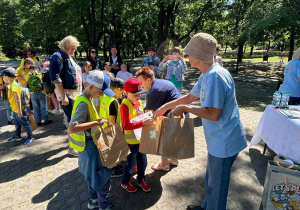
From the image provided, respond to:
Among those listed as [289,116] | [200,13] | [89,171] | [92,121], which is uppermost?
[200,13]

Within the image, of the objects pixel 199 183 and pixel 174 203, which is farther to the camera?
pixel 199 183

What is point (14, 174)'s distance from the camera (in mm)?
3697

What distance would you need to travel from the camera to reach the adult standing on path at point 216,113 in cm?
179

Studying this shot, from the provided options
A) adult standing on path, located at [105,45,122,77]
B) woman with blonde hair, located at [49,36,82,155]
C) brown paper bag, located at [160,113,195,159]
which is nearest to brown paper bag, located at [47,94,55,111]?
adult standing on path, located at [105,45,122,77]

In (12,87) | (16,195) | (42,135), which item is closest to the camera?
(16,195)

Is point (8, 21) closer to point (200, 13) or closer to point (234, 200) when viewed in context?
point (200, 13)

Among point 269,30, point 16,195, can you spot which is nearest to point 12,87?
point 16,195

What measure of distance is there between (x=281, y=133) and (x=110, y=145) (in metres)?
2.75

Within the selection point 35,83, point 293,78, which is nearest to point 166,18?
point 35,83

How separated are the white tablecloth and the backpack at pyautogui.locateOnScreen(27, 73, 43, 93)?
5439 mm

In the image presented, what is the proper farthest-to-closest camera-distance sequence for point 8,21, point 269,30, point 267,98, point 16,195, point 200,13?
1. point 8,21
2. point 200,13
3. point 269,30
4. point 267,98
5. point 16,195

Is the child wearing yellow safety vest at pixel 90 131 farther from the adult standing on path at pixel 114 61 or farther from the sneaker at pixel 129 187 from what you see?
the adult standing on path at pixel 114 61

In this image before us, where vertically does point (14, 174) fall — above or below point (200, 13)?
below

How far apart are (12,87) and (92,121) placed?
3154mm
